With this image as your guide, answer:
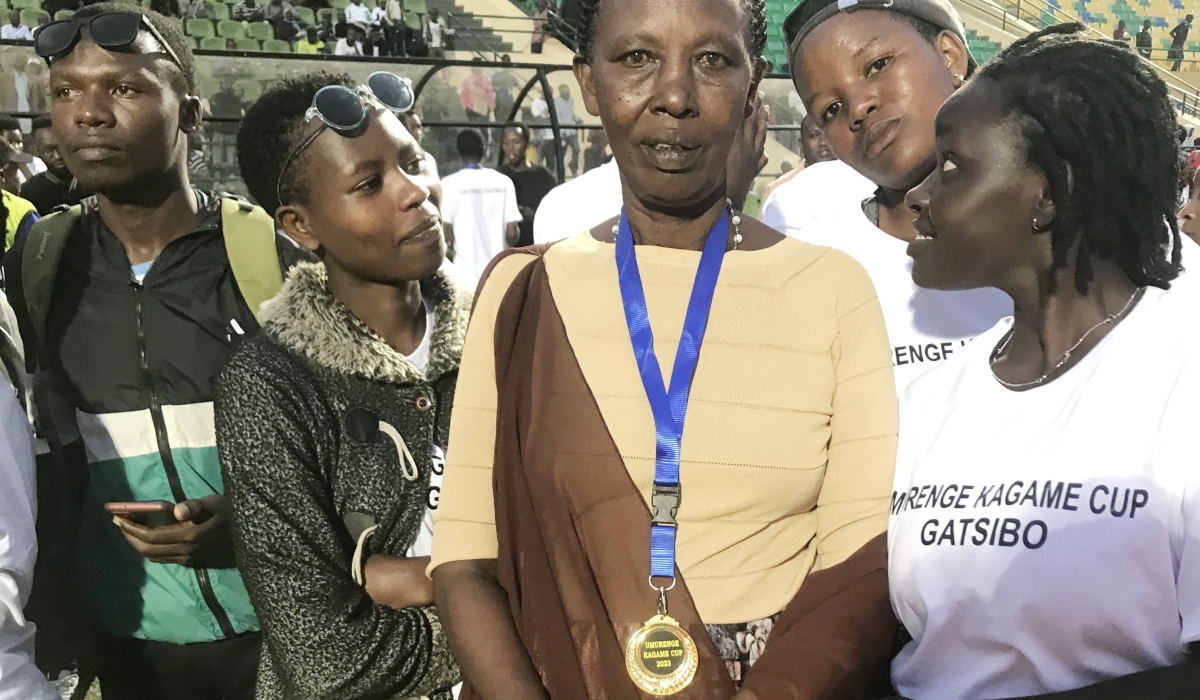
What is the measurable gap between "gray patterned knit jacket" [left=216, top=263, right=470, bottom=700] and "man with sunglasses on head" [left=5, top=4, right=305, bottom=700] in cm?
47

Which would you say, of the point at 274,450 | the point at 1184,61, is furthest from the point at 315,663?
the point at 1184,61

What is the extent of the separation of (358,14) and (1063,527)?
1508 cm

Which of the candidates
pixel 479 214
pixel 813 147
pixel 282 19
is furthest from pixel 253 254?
pixel 282 19

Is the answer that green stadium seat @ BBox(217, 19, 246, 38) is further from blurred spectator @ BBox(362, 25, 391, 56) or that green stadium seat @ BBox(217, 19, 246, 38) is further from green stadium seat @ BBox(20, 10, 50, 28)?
green stadium seat @ BBox(20, 10, 50, 28)

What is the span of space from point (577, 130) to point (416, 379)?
7760mm

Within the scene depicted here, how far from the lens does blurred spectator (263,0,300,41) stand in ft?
46.8

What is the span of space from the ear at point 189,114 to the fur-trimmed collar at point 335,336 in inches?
29.4

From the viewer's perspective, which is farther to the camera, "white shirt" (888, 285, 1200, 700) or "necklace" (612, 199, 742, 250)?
"necklace" (612, 199, 742, 250)

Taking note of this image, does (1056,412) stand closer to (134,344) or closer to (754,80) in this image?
(754,80)

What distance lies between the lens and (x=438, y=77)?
9.27 m

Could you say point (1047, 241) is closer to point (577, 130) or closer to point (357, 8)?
point (577, 130)

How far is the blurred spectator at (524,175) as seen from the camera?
8.68m

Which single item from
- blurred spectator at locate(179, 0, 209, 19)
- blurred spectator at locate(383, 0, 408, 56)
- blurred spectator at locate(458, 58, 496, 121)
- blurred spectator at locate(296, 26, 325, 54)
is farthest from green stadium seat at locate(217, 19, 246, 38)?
blurred spectator at locate(458, 58, 496, 121)

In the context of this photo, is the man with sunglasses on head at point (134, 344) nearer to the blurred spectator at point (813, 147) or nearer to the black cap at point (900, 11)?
the black cap at point (900, 11)
